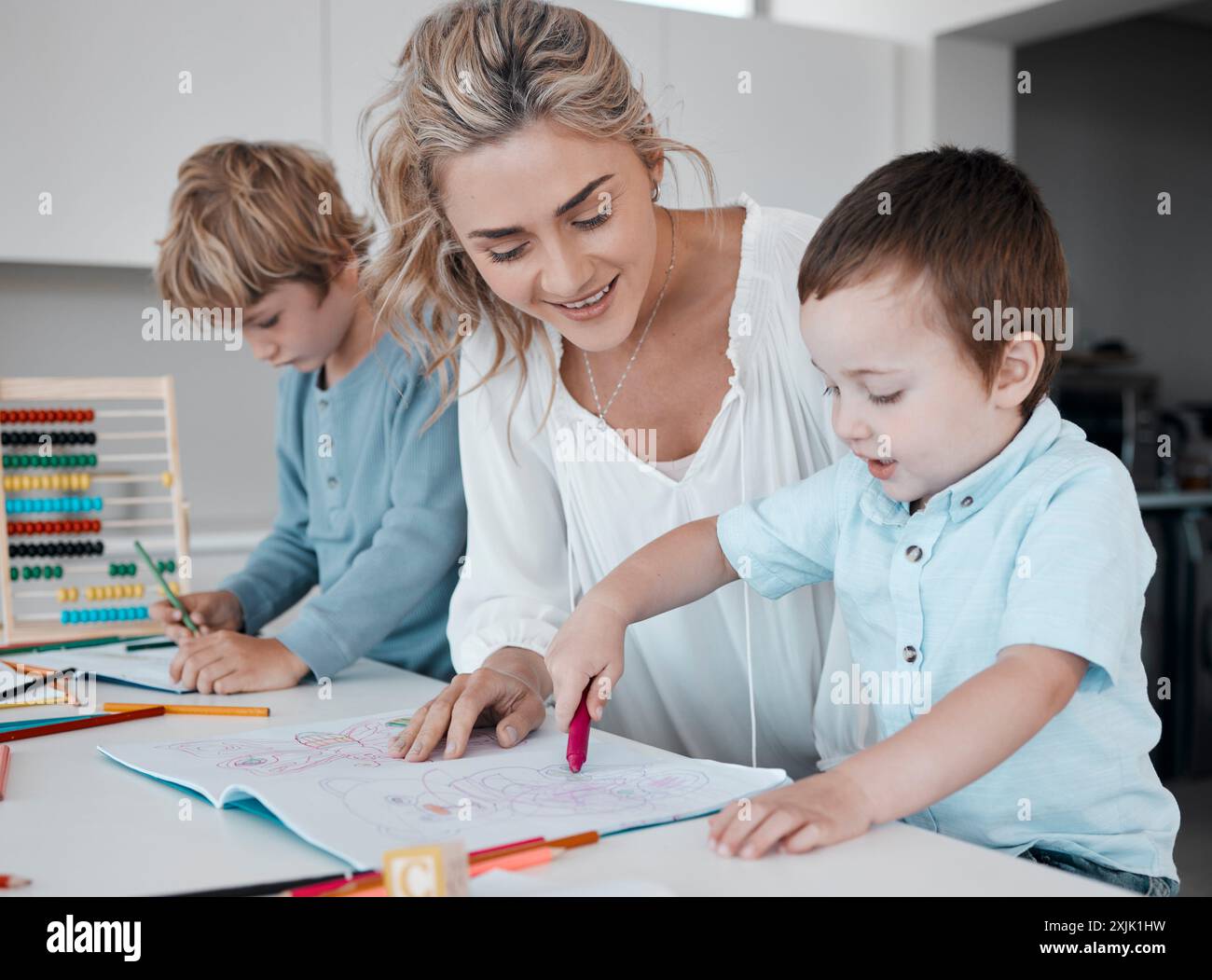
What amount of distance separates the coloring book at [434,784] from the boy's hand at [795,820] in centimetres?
7

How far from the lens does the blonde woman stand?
1.08m

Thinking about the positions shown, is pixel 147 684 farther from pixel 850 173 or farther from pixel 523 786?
pixel 850 173

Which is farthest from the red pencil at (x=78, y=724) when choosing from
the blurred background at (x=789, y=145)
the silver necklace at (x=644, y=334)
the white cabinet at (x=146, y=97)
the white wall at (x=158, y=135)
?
the white cabinet at (x=146, y=97)

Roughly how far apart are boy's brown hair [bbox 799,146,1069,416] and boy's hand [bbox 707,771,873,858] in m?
0.36

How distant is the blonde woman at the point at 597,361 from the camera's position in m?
1.08

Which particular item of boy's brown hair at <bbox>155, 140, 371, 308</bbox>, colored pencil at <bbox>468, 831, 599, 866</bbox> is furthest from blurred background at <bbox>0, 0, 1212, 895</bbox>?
colored pencil at <bbox>468, 831, 599, 866</bbox>

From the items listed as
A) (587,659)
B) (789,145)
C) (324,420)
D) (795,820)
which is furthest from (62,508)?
(789,145)

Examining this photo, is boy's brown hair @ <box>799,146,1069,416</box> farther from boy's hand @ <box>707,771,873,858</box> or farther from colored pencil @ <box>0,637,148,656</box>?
colored pencil @ <box>0,637,148,656</box>

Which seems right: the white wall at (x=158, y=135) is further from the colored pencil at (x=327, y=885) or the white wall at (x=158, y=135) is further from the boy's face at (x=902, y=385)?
the colored pencil at (x=327, y=885)

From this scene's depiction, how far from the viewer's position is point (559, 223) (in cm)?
107

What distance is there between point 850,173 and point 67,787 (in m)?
3.59

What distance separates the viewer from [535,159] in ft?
3.45

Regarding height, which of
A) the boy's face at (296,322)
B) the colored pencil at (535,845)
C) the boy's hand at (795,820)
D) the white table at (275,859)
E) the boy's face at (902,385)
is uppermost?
the boy's face at (296,322)

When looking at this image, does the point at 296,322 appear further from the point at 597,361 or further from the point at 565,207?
the point at 565,207
